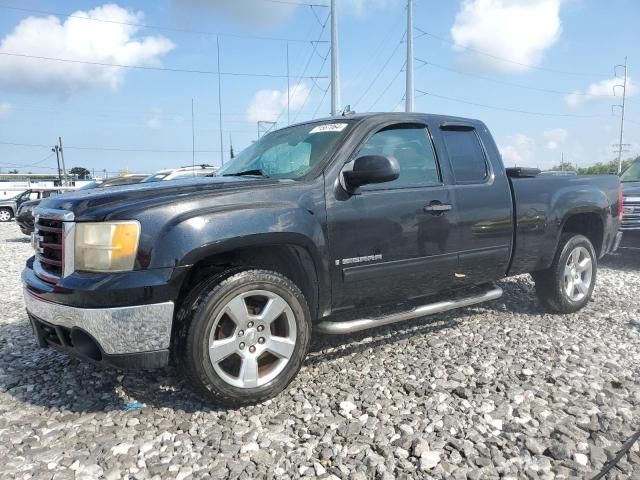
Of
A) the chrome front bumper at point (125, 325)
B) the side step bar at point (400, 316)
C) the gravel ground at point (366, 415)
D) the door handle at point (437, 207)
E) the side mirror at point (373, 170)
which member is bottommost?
the gravel ground at point (366, 415)

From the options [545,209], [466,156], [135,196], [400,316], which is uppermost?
[466,156]

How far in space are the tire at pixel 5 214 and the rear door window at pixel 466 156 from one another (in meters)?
22.8

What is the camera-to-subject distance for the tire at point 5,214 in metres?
21.5

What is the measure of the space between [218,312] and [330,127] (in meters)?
1.70

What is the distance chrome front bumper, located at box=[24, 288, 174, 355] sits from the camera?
262 centimetres

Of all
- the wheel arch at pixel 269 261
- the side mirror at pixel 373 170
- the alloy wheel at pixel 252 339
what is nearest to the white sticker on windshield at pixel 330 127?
the side mirror at pixel 373 170

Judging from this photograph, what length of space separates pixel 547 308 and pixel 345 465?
134 inches

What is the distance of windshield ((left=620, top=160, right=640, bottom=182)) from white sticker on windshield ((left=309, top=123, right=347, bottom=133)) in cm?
776

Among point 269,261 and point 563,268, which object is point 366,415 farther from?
point 563,268

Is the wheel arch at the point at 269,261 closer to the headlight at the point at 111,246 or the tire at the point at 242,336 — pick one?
the tire at the point at 242,336

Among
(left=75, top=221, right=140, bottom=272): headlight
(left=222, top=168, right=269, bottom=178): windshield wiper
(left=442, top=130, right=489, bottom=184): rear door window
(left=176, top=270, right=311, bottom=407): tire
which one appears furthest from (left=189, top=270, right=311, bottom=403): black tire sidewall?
(left=442, top=130, right=489, bottom=184): rear door window

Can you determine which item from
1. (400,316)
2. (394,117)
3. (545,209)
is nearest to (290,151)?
(394,117)

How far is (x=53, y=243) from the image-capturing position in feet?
9.62

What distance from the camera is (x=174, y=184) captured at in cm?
318
